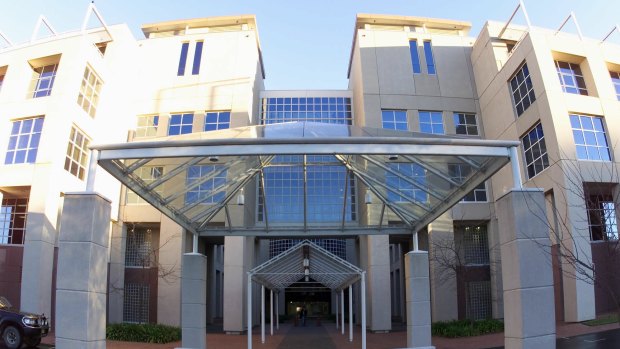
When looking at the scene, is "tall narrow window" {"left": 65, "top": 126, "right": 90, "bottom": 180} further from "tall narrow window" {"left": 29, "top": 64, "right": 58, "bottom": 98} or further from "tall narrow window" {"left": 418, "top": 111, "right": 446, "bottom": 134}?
"tall narrow window" {"left": 418, "top": 111, "right": 446, "bottom": 134}

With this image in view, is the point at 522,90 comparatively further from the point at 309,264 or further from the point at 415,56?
the point at 309,264

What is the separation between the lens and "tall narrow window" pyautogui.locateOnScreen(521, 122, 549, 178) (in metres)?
26.9

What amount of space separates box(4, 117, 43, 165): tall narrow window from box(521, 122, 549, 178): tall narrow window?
26.9 meters

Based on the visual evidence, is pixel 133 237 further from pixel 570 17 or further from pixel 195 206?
pixel 570 17

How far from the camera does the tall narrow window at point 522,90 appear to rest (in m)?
28.0

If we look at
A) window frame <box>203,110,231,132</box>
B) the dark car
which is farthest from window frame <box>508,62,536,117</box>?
the dark car

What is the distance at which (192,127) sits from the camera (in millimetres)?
32375

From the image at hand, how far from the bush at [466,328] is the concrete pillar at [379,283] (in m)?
4.29

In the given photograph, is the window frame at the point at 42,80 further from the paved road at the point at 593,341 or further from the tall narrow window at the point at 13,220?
the paved road at the point at 593,341

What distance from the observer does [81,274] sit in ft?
29.6

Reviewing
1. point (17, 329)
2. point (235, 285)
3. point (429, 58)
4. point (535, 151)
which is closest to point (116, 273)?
point (235, 285)

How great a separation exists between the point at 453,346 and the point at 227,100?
20.3m

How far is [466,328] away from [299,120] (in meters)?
15.6

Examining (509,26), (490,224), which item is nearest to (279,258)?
(490,224)
